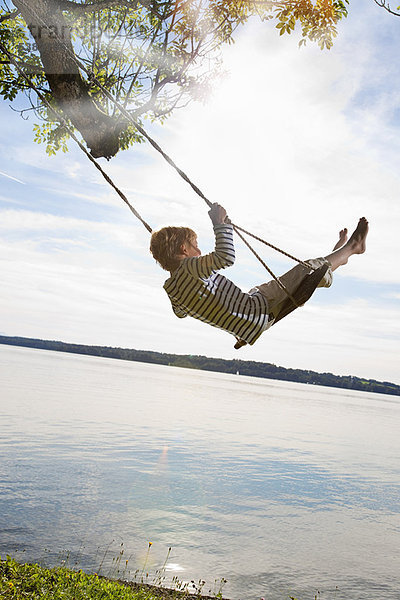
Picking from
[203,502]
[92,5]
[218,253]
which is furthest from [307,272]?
[203,502]

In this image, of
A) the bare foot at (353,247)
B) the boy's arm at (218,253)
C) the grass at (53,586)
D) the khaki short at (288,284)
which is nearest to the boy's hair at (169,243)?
the boy's arm at (218,253)

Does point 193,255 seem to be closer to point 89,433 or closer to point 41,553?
point 41,553

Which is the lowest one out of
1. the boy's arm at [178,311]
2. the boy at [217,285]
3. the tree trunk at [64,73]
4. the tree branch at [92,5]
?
the boy's arm at [178,311]

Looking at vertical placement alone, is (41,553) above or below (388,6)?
below

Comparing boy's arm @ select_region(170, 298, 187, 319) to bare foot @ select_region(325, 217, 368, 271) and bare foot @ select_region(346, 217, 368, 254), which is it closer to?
bare foot @ select_region(325, 217, 368, 271)

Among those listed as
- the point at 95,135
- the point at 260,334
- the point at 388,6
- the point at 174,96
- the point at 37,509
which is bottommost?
the point at 37,509

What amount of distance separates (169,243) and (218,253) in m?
0.42

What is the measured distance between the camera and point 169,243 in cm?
381

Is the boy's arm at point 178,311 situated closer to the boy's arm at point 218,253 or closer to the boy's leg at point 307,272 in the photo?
the boy's arm at point 218,253

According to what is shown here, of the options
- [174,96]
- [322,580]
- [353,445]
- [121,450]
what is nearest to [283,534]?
[322,580]

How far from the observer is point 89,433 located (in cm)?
3416

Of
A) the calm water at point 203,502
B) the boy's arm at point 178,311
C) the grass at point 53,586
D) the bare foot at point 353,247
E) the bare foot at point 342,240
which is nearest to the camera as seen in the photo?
the boy's arm at point 178,311

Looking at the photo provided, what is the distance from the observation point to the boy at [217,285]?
364cm

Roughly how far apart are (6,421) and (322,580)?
23.7 meters
